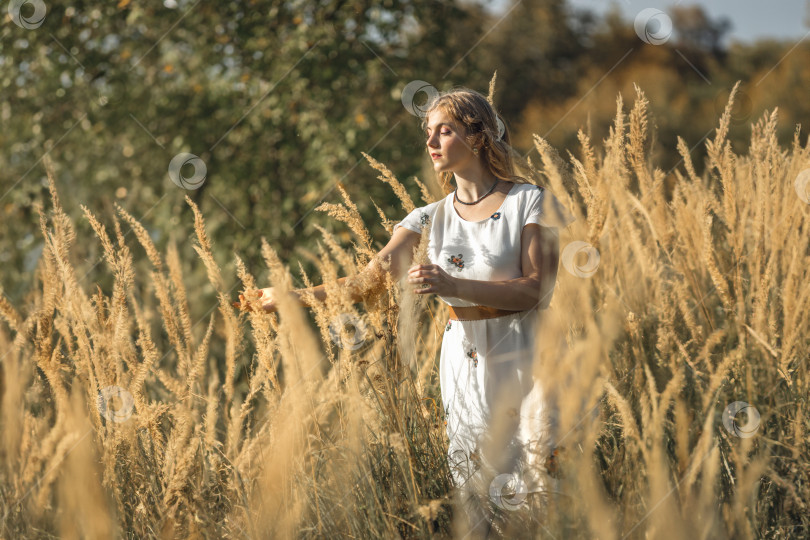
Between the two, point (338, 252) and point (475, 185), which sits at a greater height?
Answer: point (475, 185)

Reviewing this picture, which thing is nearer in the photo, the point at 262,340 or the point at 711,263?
the point at 262,340

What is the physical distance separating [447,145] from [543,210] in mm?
263

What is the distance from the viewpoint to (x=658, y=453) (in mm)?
988

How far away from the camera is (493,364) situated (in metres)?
1.62

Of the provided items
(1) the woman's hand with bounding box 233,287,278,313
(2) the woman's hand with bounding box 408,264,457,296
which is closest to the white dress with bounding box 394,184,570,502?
(2) the woman's hand with bounding box 408,264,457,296

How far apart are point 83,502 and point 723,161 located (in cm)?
177

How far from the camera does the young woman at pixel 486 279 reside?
1.50 metres

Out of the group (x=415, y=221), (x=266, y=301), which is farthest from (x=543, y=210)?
(x=266, y=301)

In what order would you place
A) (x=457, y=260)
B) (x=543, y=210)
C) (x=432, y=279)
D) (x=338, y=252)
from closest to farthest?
(x=432, y=279)
(x=338, y=252)
(x=543, y=210)
(x=457, y=260)

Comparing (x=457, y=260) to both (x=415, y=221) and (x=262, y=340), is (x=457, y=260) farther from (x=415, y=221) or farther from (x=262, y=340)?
(x=262, y=340)

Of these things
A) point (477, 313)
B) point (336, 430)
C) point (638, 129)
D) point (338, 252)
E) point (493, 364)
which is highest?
point (638, 129)

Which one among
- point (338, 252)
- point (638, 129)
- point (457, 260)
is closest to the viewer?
point (338, 252)

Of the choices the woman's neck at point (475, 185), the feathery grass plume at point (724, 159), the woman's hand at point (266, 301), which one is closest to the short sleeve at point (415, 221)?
the woman's neck at point (475, 185)

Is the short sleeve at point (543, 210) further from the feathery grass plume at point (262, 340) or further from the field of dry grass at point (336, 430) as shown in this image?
the feathery grass plume at point (262, 340)
